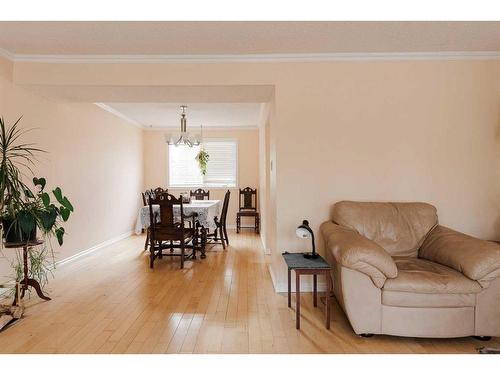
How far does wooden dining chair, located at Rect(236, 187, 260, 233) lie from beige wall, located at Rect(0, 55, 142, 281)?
2325 mm

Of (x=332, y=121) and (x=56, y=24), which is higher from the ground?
(x=56, y=24)

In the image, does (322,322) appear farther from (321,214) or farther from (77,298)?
(77,298)

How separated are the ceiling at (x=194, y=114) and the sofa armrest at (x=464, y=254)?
3767mm

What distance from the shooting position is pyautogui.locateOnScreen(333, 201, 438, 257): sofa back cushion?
3121mm

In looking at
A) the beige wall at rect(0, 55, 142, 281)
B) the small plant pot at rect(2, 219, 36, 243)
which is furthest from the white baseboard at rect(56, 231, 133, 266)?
the small plant pot at rect(2, 219, 36, 243)

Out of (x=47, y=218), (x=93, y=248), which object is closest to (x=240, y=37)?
(x=47, y=218)

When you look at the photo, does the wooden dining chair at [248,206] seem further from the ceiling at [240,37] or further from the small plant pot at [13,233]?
the small plant pot at [13,233]

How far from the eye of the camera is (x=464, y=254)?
8.25 feet

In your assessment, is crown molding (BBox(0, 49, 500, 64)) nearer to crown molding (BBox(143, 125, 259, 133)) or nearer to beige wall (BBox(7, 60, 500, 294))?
beige wall (BBox(7, 60, 500, 294))

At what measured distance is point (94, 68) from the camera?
363cm

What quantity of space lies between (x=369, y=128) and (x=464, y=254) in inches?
62.5
